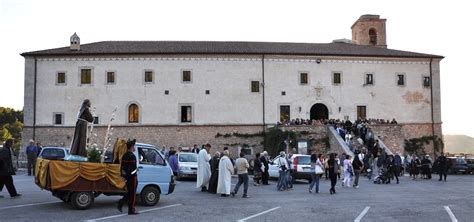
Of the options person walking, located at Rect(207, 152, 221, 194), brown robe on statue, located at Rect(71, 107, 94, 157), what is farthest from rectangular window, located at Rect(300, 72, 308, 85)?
brown robe on statue, located at Rect(71, 107, 94, 157)

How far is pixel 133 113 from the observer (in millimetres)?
41781

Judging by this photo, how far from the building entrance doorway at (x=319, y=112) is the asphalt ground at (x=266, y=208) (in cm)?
2608

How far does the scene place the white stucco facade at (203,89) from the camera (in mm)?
41625

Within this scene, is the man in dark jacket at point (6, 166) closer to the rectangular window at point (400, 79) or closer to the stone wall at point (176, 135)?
the stone wall at point (176, 135)

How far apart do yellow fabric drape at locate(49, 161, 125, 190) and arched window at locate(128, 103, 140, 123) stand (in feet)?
94.2

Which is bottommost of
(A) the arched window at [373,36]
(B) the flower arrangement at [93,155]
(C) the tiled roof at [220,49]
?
(B) the flower arrangement at [93,155]

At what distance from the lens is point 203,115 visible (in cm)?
4203

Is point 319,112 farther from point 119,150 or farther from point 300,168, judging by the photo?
point 119,150

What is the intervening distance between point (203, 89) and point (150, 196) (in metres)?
28.2

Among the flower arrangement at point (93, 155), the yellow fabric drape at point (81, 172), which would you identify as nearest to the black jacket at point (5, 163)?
the flower arrangement at point (93, 155)

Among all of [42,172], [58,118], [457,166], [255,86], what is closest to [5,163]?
[42,172]

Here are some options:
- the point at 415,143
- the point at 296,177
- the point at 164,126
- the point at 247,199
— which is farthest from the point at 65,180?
the point at 415,143

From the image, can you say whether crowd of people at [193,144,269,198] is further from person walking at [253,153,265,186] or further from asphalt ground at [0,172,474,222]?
person walking at [253,153,265,186]

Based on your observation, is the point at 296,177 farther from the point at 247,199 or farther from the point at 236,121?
the point at 236,121
